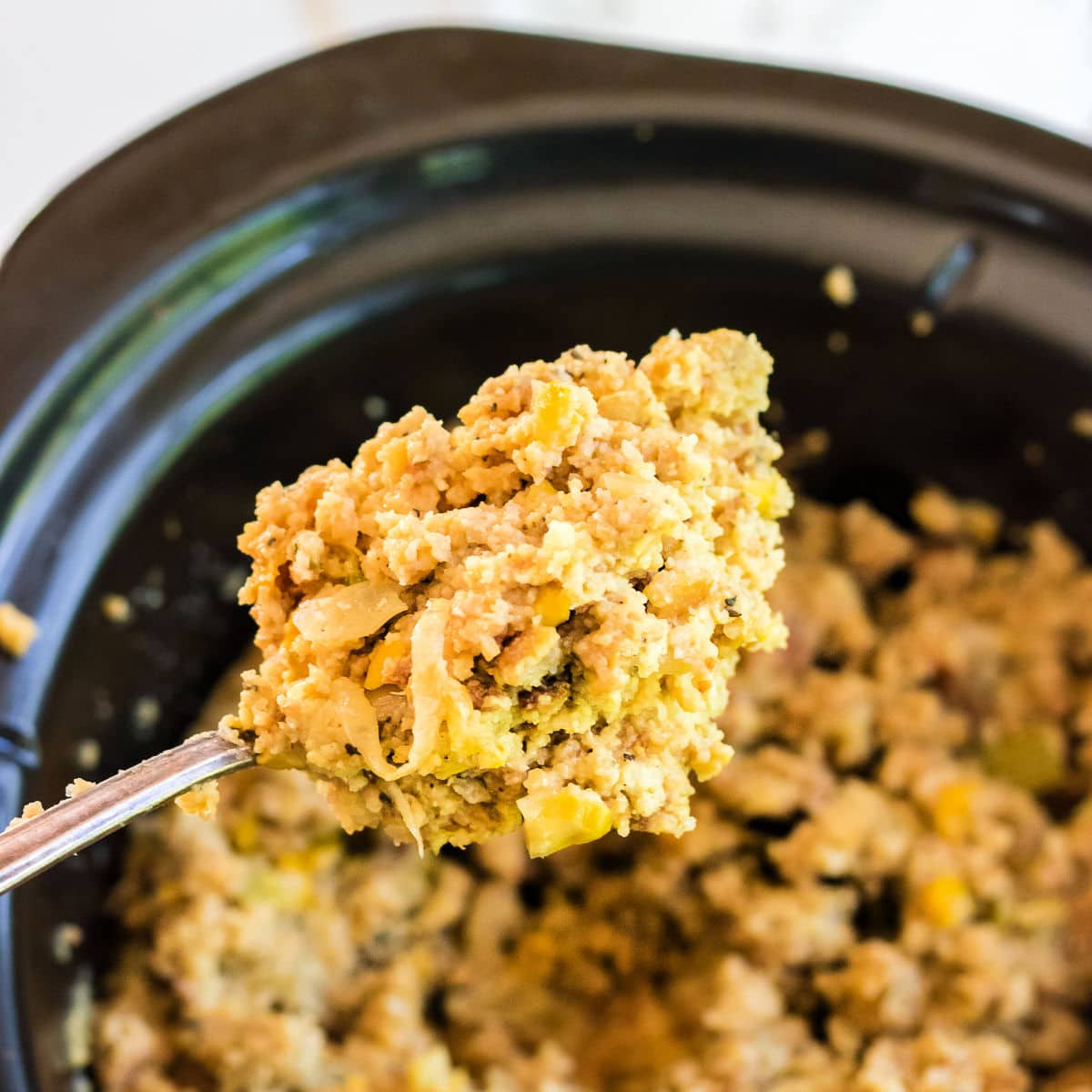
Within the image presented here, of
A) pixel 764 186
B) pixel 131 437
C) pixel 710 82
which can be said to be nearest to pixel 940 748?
pixel 764 186

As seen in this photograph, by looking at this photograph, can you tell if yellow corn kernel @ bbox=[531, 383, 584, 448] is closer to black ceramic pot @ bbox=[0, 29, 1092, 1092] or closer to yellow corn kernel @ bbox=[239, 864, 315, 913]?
black ceramic pot @ bbox=[0, 29, 1092, 1092]

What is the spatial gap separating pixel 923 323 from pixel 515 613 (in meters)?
0.79

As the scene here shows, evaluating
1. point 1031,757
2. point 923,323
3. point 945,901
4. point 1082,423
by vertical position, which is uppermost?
point 923,323

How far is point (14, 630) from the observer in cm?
110

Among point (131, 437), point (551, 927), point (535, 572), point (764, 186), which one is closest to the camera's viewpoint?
point (535, 572)

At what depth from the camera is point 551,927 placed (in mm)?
1447

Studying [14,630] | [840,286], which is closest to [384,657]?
[14,630]

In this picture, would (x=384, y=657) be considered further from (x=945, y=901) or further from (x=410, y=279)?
(x=945, y=901)

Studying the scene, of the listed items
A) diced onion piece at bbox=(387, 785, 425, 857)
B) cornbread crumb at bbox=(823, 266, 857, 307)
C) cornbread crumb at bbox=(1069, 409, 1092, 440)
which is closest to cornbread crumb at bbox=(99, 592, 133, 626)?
diced onion piece at bbox=(387, 785, 425, 857)

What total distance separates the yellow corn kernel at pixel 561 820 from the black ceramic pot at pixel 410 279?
0.60m

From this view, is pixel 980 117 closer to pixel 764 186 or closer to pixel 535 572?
pixel 764 186

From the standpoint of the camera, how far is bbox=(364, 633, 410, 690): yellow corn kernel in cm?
77

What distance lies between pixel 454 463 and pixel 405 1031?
0.80 meters

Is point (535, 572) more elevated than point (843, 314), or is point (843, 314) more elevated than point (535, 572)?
point (843, 314)
